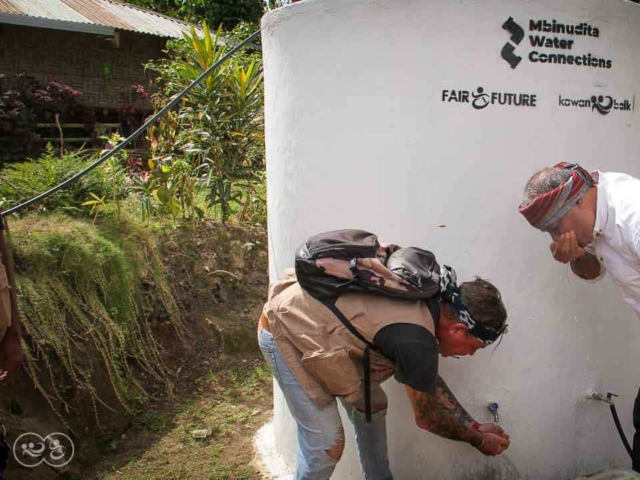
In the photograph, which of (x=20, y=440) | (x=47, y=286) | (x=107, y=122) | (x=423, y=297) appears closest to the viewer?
(x=423, y=297)

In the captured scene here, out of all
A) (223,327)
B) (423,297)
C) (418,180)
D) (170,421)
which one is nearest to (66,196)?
(223,327)

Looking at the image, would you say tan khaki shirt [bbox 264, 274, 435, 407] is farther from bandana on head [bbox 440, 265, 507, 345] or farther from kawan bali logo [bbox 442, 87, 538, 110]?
kawan bali logo [bbox 442, 87, 538, 110]

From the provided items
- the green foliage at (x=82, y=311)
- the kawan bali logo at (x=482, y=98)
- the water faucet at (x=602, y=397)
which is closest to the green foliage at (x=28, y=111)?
the green foliage at (x=82, y=311)

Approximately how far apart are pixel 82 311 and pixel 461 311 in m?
2.83

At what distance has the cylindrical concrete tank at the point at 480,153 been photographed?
2.71 meters

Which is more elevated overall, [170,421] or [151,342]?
[151,342]

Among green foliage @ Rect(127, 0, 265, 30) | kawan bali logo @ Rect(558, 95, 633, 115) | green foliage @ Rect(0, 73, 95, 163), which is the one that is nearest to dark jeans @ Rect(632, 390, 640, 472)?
kawan bali logo @ Rect(558, 95, 633, 115)

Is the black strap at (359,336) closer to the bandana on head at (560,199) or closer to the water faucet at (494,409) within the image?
the bandana on head at (560,199)

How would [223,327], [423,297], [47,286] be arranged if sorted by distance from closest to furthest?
1. [423,297]
2. [47,286]
3. [223,327]

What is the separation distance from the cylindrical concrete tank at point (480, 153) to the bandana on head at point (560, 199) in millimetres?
531

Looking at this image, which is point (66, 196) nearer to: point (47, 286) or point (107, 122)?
point (47, 286)

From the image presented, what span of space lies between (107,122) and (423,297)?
922 centimetres

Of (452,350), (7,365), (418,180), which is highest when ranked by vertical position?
(418,180)

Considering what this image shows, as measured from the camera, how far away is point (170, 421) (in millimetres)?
4016
